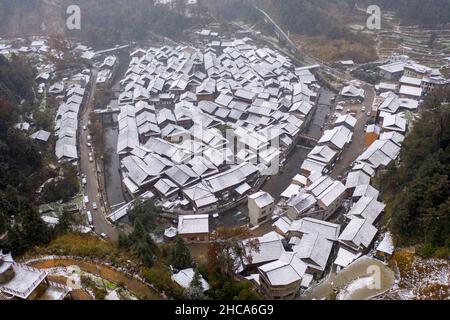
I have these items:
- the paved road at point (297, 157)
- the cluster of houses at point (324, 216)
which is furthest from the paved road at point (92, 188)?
the paved road at point (297, 157)

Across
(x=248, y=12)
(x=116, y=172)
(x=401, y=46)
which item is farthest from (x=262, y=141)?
(x=248, y=12)

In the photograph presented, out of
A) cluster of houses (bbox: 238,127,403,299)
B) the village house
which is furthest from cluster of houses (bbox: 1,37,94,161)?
cluster of houses (bbox: 238,127,403,299)

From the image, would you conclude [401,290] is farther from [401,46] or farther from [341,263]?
[401,46]

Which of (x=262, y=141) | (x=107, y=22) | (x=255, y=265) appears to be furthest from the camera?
(x=107, y=22)

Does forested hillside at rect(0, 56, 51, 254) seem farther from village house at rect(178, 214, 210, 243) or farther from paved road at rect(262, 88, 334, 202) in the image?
paved road at rect(262, 88, 334, 202)

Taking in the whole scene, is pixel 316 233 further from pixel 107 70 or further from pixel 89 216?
pixel 107 70
